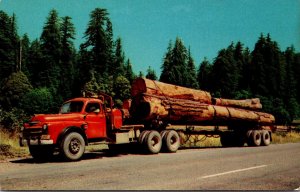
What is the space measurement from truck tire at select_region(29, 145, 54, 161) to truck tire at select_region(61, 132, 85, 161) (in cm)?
→ 105

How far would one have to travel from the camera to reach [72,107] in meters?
14.0

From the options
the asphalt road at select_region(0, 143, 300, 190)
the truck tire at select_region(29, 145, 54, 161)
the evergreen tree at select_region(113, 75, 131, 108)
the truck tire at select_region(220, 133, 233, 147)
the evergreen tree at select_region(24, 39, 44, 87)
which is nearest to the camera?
the asphalt road at select_region(0, 143, 300, 190)

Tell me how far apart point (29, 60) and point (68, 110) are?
43.1 meters

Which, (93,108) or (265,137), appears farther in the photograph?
(265,137)

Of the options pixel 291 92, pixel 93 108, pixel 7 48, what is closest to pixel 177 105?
pixel 93 108

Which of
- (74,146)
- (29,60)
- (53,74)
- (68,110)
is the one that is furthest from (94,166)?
(29,60)

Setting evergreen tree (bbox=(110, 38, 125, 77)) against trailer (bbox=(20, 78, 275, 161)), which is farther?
evergreen tree (bbox=(110, 38, 125, 77))

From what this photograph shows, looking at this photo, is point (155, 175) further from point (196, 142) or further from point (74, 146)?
point (196, 142)

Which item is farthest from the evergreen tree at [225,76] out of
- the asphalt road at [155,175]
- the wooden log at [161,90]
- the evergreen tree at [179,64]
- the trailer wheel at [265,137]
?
the asphalt road at [155,175]

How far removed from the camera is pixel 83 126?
1336 centimetres

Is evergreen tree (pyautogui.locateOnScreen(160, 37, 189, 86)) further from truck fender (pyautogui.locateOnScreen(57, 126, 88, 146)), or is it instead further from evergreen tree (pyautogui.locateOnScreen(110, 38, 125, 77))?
truck fender (pyautogui.locateOnScreen(57, 126, 88, 146))

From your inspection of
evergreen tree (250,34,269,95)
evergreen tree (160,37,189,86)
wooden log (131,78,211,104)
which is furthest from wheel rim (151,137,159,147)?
evergreen tree (160,37,189,86)

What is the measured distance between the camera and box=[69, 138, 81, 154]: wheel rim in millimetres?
12609

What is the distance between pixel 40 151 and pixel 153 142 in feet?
15.9
